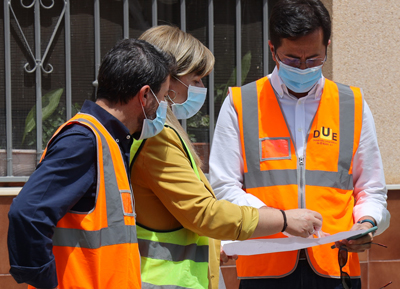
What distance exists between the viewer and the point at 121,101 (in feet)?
5.82

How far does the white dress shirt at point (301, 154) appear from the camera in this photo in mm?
2217

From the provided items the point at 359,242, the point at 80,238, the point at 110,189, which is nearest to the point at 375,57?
the point at 359,242

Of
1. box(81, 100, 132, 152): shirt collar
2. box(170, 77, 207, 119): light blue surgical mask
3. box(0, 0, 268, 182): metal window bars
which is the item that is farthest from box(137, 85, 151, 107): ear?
A: box(0, 0, 268, 182): metal window bars

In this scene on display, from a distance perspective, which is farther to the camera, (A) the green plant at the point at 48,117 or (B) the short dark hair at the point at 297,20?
(A) the green plant at the point at 48,117

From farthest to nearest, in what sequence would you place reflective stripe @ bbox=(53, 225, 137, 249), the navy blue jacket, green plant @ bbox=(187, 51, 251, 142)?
green plant @ bbox=(187, 51, 251, 142) < reflective stripe @ bbox=(53, 225, 137, 249) < the navy blue jacket

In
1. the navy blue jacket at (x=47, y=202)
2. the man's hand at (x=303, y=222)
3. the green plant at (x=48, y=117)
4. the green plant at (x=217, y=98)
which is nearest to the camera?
the navy blue jacket at (x=47, y=202)

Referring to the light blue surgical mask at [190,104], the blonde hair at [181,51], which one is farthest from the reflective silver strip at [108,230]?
the light blue surgical mask at [190,104]

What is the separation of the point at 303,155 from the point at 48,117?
2649 millimetres

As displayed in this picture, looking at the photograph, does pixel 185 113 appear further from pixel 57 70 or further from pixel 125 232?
pixel 57 70

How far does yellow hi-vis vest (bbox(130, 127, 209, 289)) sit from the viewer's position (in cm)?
182

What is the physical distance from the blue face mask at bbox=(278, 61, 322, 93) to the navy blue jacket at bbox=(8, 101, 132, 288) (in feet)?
3.45

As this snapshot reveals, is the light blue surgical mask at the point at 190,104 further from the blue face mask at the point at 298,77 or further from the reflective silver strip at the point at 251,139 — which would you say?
the blue face mask at the point at 298,77

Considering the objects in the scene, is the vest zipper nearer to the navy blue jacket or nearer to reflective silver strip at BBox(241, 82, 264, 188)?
reflective silver strip at BBox(241, 82, 264, 188)

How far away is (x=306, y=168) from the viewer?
7.27 ft
